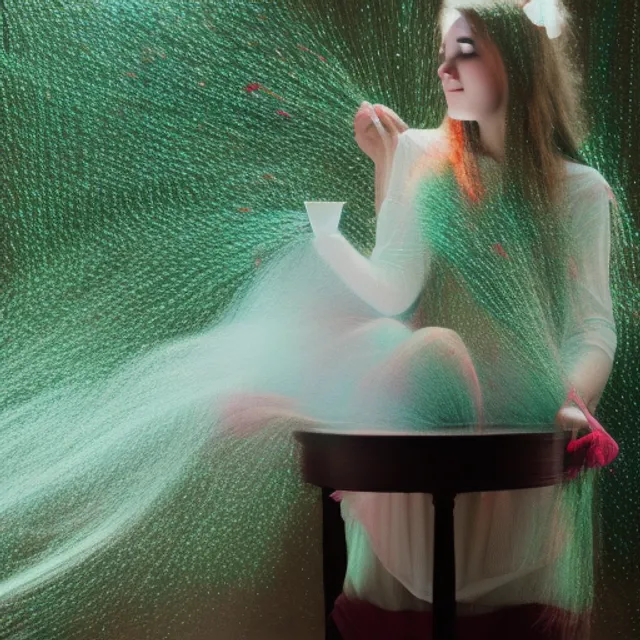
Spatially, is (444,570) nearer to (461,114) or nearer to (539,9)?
(461,114)

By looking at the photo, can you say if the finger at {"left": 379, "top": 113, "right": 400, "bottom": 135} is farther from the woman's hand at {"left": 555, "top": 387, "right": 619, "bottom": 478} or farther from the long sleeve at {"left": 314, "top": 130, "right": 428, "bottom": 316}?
the woman's hand at {"left": 555, "top": 387, "right": 619, "bottom": 478}

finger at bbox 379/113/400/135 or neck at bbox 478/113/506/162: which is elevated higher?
finger at bbox 379/113/400/135

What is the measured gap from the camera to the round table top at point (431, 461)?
1.10 meters

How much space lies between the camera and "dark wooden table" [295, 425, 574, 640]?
1.10 m

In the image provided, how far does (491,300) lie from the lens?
1310mm

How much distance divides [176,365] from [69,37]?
1.55 ft

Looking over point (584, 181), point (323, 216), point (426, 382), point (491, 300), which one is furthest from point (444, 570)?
point (584, 181)

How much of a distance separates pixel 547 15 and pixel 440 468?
676mm

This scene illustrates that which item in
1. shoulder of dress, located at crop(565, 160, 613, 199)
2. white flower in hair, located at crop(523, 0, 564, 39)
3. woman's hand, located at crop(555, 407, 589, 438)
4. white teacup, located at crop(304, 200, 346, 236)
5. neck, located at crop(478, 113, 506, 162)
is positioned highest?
white flower in hair, located at crop(523, 0, 564, 39)

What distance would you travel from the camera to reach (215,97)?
1.33 meters

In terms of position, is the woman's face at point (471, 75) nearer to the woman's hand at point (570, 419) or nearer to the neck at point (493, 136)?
the neck at point (493, 136)

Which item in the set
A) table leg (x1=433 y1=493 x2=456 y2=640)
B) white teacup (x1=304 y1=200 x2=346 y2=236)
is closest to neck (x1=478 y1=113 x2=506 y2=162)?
white teacup (x1=304 y1=200 x2=346 y2=236)

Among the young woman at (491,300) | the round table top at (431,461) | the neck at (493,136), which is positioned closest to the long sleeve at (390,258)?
the young woman at (491,300)

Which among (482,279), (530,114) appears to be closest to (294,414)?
(482,279)
